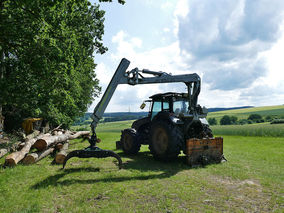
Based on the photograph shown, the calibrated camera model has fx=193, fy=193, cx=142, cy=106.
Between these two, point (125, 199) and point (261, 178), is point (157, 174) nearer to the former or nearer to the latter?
point (125, 199)

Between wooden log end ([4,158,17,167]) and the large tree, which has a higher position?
the large tree

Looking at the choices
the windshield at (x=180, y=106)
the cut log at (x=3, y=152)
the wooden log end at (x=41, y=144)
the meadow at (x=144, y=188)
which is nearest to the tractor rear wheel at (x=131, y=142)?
the meadow at (x=144, y=188)

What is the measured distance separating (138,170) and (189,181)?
1.84m

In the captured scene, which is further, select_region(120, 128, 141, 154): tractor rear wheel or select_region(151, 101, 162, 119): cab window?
select_region(120, 128, 141, 154): tractor rear wheel

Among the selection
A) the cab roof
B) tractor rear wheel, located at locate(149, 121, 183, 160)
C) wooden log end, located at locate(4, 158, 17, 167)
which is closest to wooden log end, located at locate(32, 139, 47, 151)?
wooden log end, located at locate(4, 158, 17, 167)

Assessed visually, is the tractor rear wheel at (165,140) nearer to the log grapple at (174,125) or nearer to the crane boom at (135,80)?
the log grapple at (174,125)

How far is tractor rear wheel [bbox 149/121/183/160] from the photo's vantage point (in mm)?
6922

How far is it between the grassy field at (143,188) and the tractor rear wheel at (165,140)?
0.53m

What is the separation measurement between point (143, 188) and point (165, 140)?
2751mm

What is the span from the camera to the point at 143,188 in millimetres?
4766

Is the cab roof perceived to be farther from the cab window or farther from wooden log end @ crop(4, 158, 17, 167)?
wooden log end @ crop(4, 158, 17, 167)

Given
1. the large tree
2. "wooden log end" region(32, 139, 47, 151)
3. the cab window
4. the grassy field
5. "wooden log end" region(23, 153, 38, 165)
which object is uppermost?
the large tree

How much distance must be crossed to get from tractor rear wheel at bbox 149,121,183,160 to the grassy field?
1.75ft

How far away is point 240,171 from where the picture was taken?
245 inches
